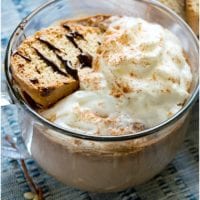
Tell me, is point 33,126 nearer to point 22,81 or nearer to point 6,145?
point 22,81

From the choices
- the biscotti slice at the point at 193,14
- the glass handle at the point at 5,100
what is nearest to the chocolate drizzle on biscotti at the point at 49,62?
the glass handle at the point at 5,100

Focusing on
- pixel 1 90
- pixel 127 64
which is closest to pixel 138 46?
pixel 127 64

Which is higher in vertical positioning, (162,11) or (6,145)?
(162,11)

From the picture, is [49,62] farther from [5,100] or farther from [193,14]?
[193,14]

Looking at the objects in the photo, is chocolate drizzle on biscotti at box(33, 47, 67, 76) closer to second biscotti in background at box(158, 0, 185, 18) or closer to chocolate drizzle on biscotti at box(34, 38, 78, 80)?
chocolate drizzle on biscotti at box(34, 38, 78, 80)

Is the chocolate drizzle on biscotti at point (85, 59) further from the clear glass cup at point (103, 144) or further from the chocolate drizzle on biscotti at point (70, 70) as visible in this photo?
the clear glass cup at point (103, 144)

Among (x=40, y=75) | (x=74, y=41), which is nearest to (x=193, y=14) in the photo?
(x=74, y=41)
